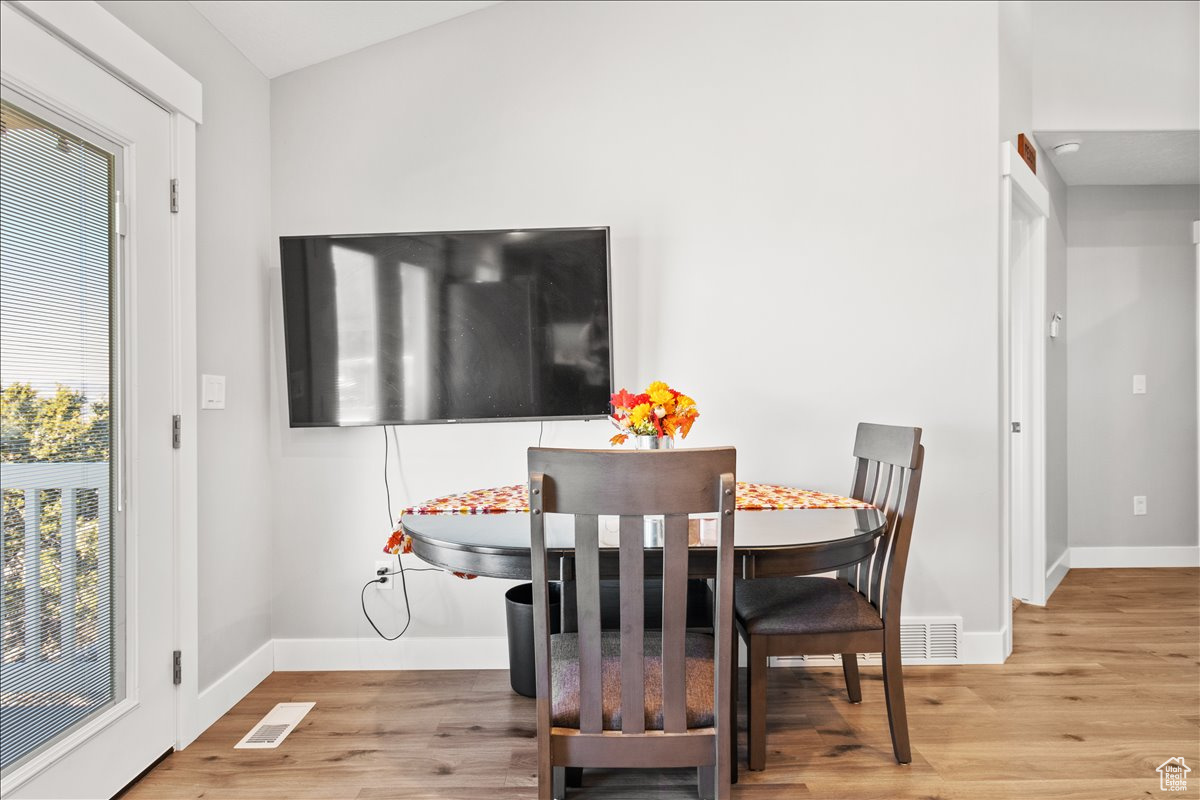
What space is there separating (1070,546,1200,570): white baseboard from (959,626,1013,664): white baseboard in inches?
74.4

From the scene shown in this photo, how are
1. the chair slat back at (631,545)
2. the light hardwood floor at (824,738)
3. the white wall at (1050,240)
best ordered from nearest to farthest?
1. the chair slat back at (631,545)
2. the light hardwood floor at (824,738)
3. the white wall at (1050,240)

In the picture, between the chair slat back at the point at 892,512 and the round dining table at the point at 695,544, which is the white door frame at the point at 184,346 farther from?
the chair slat back at the point at 892,512

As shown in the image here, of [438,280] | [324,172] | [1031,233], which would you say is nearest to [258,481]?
[438,280]

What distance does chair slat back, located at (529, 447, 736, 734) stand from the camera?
1327 mm

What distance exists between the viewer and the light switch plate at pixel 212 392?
7.29ft

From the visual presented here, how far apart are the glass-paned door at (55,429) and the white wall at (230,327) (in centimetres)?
42

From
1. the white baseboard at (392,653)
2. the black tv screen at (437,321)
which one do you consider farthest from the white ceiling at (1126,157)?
the white baseboard at (392,653)

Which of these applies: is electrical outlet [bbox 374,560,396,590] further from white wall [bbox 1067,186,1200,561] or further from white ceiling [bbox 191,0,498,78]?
white wall [bbox 1067,186,1200,561]

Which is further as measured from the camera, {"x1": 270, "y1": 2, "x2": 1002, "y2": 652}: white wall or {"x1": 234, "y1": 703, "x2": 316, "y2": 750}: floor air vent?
{"x1": 270, "y1": 2, "x2": 1002, "y2": 652}: white wall

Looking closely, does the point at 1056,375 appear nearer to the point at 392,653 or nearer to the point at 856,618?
the point at 856,618

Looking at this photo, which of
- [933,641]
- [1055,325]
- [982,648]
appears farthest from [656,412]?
[1055,325]

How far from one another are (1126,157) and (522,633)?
154 inches

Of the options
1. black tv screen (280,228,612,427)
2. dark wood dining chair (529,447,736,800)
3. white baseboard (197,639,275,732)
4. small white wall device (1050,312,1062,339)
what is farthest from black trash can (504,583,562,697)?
small white wall device (1050,312,1062,339)

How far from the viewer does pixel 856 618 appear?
192cm
